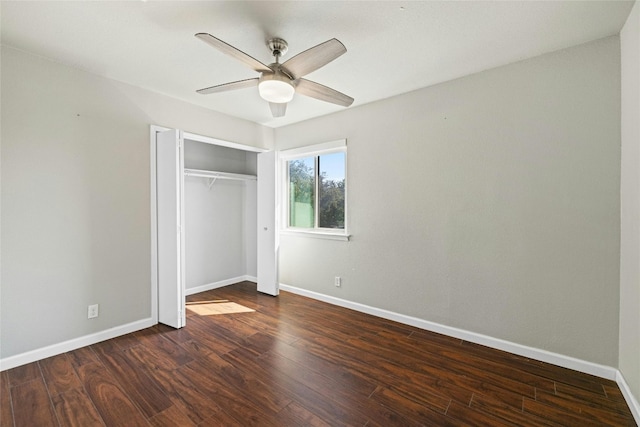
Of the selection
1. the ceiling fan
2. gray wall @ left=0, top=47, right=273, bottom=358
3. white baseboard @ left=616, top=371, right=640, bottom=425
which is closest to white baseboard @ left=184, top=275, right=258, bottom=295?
gray wall @ left=0, top=47, right=273, bottom=358

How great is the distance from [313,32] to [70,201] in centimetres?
253

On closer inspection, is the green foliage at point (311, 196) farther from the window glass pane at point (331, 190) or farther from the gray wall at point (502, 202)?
the gray wall at point (502, 202)

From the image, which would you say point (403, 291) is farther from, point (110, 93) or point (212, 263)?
point (110, 93)

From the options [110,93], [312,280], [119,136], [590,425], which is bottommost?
[590,425]

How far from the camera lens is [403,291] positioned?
3086 mm

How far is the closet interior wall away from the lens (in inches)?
161

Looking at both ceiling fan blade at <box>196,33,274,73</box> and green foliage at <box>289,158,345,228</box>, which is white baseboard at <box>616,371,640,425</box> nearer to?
green foliage at <box>289,158,345,228</box>

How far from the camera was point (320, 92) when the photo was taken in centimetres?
219

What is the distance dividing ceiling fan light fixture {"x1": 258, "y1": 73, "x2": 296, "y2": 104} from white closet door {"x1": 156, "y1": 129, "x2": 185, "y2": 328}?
4.74ft

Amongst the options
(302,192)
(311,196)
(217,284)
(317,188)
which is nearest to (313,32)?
(317,188)

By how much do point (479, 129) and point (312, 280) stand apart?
2698 mm

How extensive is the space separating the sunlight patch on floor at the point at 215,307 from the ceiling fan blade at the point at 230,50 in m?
2.70

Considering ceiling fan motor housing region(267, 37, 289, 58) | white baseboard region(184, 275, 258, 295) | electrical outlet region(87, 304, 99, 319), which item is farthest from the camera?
white baseboard region(184, 275, 258, 295)


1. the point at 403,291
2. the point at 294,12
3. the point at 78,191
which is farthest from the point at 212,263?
the point at 294,12
